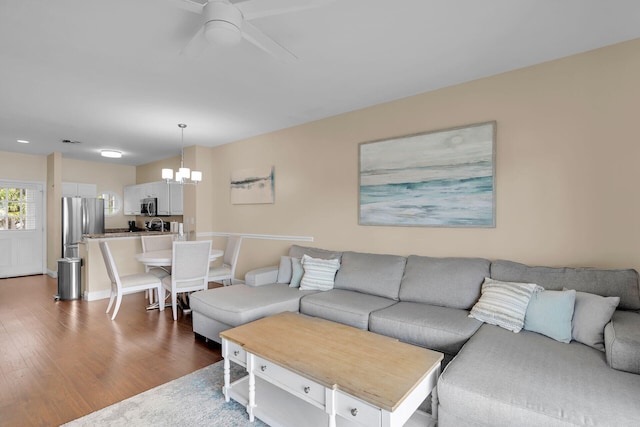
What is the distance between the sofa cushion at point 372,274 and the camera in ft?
9.77

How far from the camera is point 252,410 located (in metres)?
1.88

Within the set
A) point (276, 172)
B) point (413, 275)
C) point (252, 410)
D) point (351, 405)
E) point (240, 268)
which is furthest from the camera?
point (240, 268)

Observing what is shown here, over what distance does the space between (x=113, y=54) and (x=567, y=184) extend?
369 cm

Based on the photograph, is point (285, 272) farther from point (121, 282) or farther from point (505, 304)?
point (505, 304)

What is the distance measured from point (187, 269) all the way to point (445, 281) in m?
2.87

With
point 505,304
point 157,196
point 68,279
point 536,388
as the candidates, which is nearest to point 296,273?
point 505,304

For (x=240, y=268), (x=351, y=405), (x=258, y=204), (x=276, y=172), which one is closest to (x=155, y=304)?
(x=240, y=268)

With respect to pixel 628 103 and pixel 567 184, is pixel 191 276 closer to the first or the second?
pixel 567 184

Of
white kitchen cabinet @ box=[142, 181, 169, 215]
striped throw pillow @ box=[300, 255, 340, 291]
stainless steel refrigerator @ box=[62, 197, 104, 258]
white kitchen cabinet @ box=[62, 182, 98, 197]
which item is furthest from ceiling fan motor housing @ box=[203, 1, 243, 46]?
white kitchen cabinet @ box=[62, 182, 98, 197]

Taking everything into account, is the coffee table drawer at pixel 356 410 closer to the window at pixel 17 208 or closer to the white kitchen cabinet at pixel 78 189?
the white kitchen cabinet at pixel 78 189

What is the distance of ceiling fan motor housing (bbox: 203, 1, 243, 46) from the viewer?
159cm

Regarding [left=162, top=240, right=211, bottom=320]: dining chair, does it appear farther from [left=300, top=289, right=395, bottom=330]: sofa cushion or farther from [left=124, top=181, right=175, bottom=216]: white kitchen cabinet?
[left=124, top=181, right=175, bottom=216]: white kitchen cabinet

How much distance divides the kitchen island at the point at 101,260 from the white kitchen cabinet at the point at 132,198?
2279 mm

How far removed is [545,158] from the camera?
8.32ft
